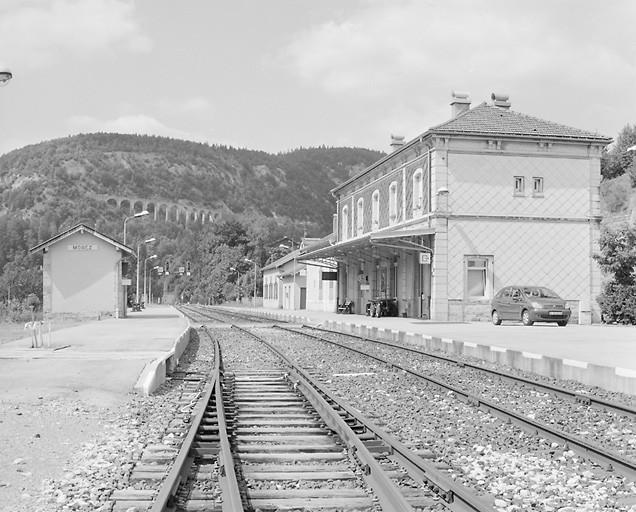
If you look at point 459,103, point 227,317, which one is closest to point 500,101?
point 459,103

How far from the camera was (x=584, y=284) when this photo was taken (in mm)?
34688

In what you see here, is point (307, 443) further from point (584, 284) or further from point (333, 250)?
point (333, 250)

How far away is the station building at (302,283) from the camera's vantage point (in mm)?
56300

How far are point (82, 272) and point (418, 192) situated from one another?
16.5 meters

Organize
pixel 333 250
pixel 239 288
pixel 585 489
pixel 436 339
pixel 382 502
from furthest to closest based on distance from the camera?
pixel 239 288 < pixel 333 250 < pixel 436 339 < pixel 585 489 < pixel 382 502

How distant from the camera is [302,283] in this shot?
71.5 metres

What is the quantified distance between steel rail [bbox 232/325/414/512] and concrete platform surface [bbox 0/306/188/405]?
263 cm

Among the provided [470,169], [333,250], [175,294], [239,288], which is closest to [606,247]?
[470,169]

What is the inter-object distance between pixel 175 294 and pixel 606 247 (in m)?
118

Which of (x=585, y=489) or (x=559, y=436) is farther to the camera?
(x=559, y=436)

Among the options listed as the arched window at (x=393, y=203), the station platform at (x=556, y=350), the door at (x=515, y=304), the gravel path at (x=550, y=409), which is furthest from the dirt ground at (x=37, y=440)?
the arched window at (x=393, y=203)

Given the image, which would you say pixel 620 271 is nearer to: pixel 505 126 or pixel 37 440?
pixel 505 126

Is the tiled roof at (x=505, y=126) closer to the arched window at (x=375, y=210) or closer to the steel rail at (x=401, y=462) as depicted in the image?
the arched window at (x=375, y=210)

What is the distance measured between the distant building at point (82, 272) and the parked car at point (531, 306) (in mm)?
18913
